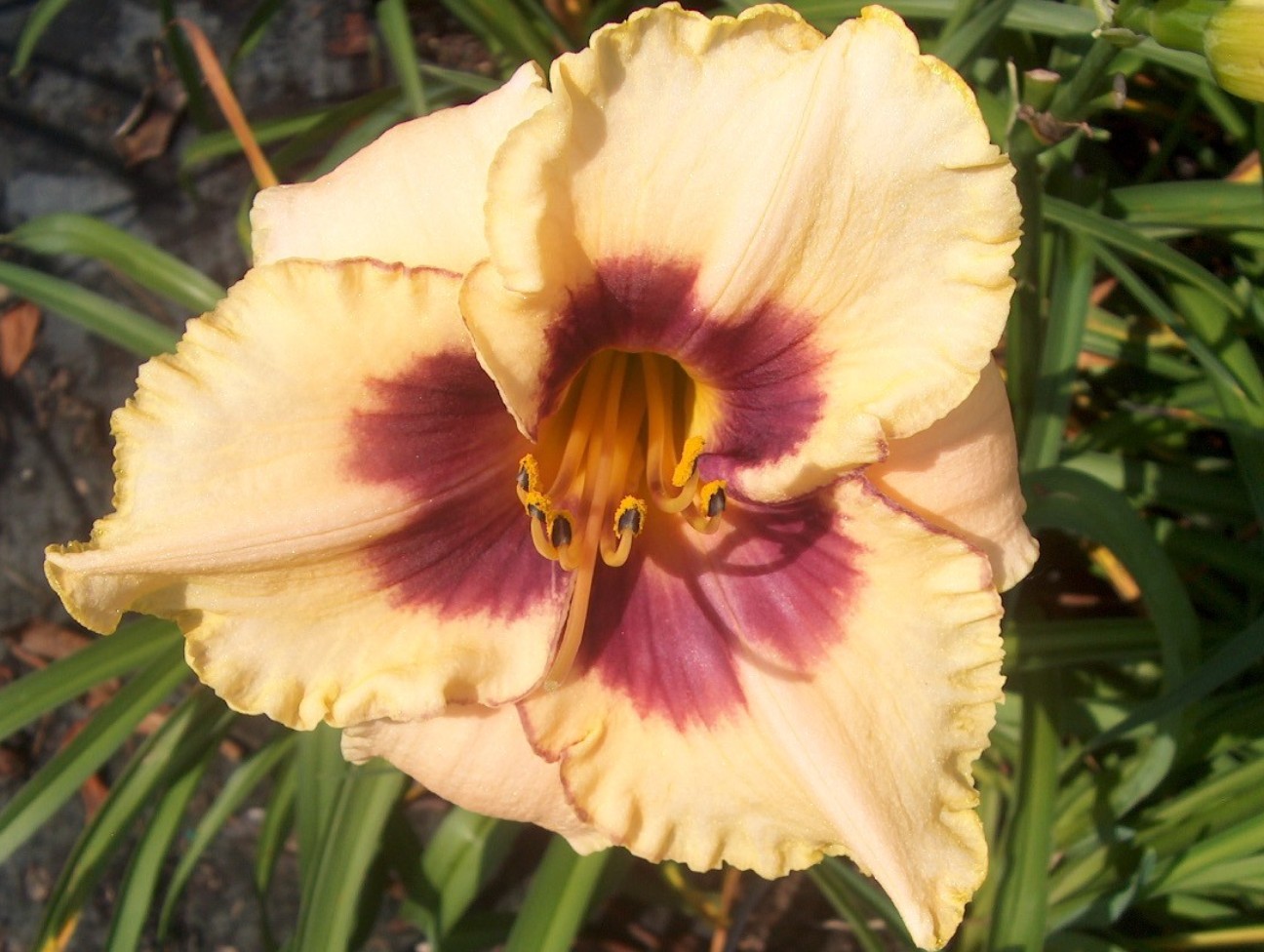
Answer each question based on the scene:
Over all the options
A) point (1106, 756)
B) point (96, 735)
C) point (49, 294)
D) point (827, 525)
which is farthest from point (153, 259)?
point (1106, 756)

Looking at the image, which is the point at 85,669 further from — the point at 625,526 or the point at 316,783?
the point at 625,526

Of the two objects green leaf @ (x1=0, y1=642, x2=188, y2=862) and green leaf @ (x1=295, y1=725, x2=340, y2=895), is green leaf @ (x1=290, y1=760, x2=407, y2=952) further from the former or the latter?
green leaf @ (x1=0, y1=642, x2=188, y2=862)

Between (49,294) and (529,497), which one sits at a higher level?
(529,497)

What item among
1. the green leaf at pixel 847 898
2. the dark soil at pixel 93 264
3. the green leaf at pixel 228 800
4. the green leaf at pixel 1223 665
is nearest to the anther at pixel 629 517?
the green leaf at pixel 1223 665

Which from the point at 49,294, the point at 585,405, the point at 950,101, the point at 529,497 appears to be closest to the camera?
the point at 950,101

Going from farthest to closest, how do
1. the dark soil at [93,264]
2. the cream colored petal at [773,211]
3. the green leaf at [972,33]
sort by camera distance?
the dark soil at [93,264] < the green leaf at [972,33] < the cream colored petal at [773,211]

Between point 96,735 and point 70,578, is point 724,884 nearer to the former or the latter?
point 96,735

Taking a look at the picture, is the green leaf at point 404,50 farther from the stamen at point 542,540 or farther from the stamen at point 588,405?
the stamen at point 542,540
